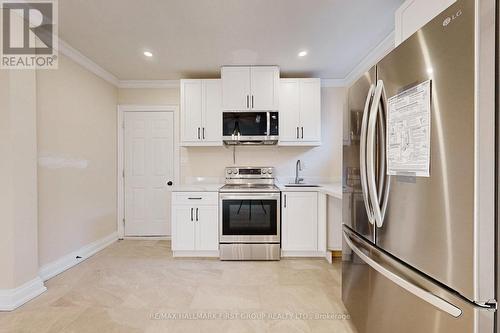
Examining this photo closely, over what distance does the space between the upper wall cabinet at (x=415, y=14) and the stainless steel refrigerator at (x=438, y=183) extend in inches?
20.4

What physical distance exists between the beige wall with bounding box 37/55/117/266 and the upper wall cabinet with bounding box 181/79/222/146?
1.19 metres

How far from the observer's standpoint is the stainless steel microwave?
331 cm

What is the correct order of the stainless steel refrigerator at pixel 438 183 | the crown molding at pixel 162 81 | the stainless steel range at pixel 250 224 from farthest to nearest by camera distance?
1. the stainless steel range at pixel 250 224
2. the crown molding at pixel 162 81
3. the stainless steel refrigerator at pixel 438 183

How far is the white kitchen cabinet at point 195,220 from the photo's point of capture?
10.2ft

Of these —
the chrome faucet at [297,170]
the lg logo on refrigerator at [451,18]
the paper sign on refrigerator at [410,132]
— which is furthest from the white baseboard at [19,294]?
the lg logo on refrigerator at [451,18]

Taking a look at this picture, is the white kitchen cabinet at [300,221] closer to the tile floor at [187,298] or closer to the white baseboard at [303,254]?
the white baseboard at [303,254]

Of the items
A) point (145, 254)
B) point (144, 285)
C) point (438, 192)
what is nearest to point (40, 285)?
point (144, 285)

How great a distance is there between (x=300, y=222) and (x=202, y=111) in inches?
79.6

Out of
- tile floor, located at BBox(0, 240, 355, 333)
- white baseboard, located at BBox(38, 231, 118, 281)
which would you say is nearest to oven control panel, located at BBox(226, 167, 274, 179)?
tile floor, located at BBox(0, 240, 355, 333)

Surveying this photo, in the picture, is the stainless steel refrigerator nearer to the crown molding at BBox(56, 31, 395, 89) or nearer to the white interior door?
the crown molding at BBox(56, 31, 395, 89)

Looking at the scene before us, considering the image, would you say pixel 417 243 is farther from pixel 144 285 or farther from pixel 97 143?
pixel 97 143

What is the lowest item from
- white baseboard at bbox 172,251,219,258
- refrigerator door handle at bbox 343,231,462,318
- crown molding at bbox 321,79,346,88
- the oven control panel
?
white baseboard at bbox 172,251,219,258

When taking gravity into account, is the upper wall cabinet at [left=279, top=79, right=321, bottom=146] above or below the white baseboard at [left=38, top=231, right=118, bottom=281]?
above

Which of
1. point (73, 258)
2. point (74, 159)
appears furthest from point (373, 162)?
point (73, 258)
